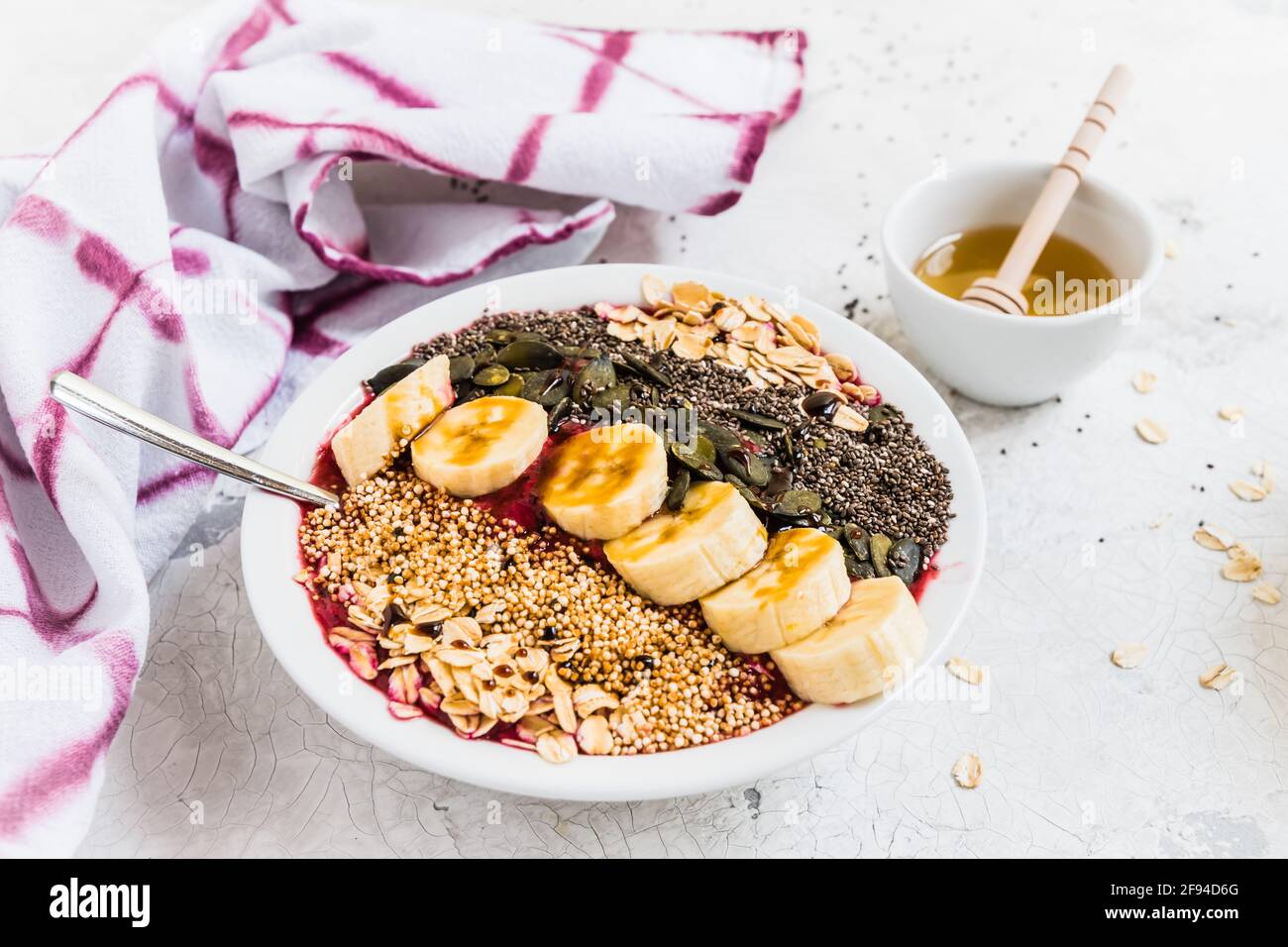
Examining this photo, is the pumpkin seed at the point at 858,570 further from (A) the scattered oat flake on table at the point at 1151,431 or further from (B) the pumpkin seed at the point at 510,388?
(A) the scattered oat flake on table at the point at 1151,431

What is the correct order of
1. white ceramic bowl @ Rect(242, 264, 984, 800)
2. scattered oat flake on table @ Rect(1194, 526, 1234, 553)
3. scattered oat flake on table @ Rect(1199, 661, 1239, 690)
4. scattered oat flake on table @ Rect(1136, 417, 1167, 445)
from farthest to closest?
scattered oat flake on table @ Rect(1136, 417, 1167, 445)
scattered oat flake on table @ Rect(1194, 526, 1234, 553)
scattered oat flake on table @ Rect(1199, 661, 1239, 690)
white ceramic bowl @ Rect(242, 264, 984, 800)

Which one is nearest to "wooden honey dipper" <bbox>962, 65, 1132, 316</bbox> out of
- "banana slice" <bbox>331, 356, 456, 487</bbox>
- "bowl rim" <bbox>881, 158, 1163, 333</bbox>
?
"bowl rim" <bbox>881, 158, 1163, 333</bbox>

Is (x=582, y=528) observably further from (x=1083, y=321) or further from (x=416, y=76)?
(x=416, y=76)

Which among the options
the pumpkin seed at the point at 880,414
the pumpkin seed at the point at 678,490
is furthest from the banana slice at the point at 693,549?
the pumpkin seed at the point at 880,414

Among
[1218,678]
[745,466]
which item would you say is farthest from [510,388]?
[1218,678]

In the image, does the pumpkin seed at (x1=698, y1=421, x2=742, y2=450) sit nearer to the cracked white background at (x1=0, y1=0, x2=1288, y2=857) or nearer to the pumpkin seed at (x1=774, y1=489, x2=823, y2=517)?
the pumpkin seed at (x1=774, y1=489, x2=823, y2=517)

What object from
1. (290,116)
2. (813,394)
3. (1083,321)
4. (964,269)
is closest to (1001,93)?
(964,269)
